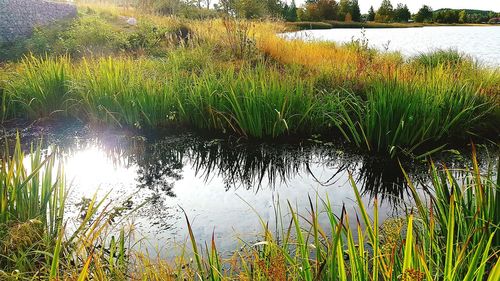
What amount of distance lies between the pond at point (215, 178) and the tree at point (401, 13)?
44291mm

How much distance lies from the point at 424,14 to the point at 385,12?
4486 mm

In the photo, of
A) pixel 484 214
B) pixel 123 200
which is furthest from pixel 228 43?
pixel 484 214

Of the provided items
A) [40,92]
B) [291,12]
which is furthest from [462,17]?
[40,92]

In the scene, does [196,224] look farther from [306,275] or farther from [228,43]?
[228,43]

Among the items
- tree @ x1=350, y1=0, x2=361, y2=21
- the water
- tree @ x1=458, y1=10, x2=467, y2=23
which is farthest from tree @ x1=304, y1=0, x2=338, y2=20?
the water

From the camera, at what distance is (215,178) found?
3637 mm

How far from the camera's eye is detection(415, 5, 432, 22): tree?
41.7 metres

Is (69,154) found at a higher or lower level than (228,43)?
lower

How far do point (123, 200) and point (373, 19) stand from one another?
46.8m

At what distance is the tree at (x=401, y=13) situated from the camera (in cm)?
4397

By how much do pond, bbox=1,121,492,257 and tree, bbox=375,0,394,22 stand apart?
42.8 m

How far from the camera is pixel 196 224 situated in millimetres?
2766

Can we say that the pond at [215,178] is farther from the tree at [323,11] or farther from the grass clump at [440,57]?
the tree at [323,11]

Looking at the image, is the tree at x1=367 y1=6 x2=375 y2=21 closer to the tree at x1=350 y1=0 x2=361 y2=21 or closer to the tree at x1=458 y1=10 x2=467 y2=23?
the tree at x1=350 y1=0 x2=361 y2=21
